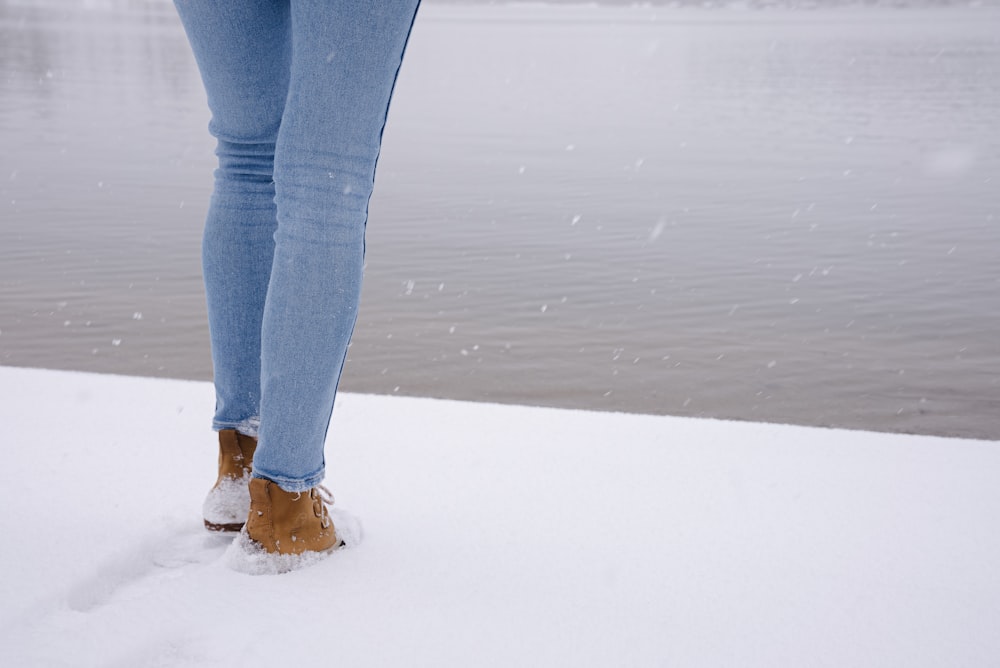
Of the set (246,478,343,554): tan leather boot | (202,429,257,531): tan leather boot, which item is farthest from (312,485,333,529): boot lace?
(202,429,257,531): tan leather boot

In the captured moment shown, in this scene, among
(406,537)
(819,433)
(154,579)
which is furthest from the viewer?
(819,433)

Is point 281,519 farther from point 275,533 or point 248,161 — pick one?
point 248,161

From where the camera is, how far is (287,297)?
3.39 ft

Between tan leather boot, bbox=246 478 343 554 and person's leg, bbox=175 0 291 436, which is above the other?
person's leg, bbox=175 0 291 436

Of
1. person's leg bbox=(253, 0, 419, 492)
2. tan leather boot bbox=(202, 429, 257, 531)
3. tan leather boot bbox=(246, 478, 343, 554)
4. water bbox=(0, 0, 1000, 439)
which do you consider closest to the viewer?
person's leg bbox=(253, 0, 419, 492)

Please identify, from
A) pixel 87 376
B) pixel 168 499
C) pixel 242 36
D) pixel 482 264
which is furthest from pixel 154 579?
pixel 482 264

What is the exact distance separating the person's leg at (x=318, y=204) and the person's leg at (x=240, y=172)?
0.14 m

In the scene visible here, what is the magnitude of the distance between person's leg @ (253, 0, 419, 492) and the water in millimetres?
2914

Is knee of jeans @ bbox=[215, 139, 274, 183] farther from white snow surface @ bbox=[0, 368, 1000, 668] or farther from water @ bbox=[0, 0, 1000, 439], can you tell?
water @ bbox=[0, 0, 1000, 439]

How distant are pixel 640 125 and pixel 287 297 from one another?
1247cm

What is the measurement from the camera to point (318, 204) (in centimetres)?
102

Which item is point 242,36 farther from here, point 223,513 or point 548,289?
point 548,289

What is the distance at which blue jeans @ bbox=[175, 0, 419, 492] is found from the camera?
3.28ft

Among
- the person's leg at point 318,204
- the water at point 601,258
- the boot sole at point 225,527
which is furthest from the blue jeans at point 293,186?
the water at point 601,258
